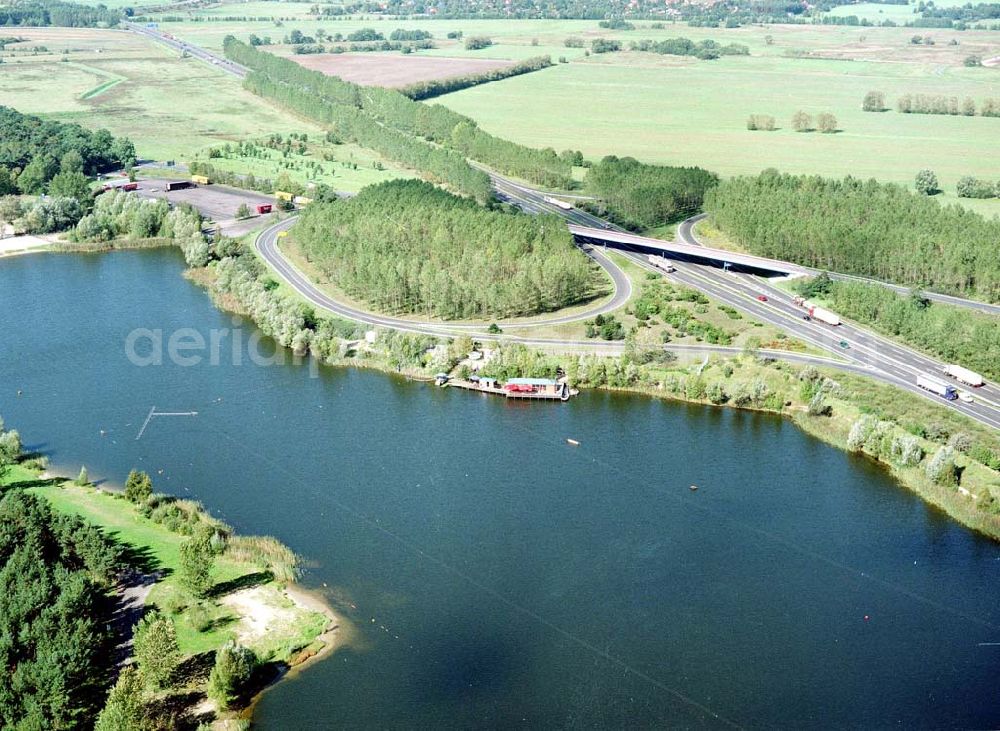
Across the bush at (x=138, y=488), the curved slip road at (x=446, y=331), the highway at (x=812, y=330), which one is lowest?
the bush at (x=138, y=488)

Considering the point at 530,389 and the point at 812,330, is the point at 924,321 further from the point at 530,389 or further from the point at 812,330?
the point at 530,389

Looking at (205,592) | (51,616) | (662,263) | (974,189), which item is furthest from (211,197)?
(974,189)

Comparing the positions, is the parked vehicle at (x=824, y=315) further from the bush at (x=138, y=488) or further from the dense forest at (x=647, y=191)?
the bush at (x=138, y=488)

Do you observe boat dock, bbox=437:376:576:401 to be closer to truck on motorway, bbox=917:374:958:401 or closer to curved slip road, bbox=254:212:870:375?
curved slip road, bbox=254:212:870:375

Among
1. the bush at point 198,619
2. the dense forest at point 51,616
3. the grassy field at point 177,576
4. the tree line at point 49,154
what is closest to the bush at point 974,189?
the grassy field at point 177,576

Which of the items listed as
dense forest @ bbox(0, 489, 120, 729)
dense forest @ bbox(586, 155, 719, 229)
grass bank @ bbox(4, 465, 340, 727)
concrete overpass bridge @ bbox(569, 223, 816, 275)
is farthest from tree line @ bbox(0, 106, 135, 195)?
dense forest @ bbox(0, 489, 120, 729)
